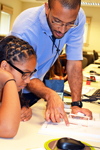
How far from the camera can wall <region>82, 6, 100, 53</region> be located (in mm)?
11555

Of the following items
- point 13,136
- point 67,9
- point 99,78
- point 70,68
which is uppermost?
point 67,9

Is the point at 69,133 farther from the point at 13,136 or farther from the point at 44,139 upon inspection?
the point at 13,136

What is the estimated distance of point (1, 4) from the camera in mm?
10305

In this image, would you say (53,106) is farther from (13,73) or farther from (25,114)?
(13,73)

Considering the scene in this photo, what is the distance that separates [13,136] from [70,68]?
1.01 metres

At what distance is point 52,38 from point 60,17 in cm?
36

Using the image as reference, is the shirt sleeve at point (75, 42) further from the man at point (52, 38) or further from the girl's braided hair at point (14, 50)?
the girl's braided hair at point (14, 50)

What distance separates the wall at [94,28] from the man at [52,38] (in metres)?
10.2

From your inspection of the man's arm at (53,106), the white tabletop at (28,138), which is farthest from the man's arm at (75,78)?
the white tabletop at (28,138)

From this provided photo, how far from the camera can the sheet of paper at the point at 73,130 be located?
115 cm

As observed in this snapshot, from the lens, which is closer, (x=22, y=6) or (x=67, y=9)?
(x=67, y=9)

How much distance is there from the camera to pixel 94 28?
11898mm

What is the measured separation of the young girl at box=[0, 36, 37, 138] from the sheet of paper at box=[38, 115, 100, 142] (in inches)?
6.8

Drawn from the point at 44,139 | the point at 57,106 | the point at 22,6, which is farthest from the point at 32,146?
the point at 22,6
